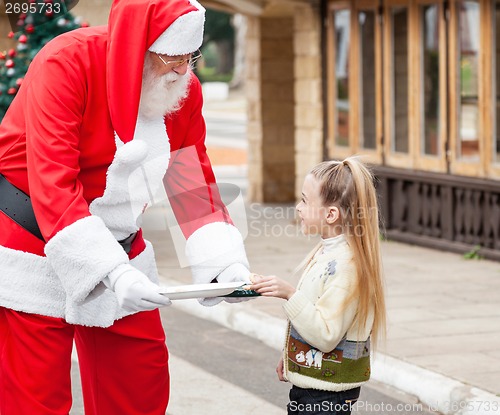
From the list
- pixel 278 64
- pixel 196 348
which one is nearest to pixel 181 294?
pixel 196 348

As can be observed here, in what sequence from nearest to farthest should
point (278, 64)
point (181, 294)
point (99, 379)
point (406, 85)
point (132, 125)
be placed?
point (181, 294) < point (132, 125) < point (99, 379) < point (406, 85) < point (278, 64)

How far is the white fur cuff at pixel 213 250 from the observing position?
402cm

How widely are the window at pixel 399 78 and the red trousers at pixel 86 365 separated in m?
8.03

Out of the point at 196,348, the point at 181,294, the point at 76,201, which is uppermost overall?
the point at 76,201

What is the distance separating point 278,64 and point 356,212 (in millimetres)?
11252

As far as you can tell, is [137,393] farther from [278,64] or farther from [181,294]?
[278,64]

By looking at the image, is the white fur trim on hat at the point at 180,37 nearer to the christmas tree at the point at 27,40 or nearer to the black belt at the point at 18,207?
the black belt at the point at 18,207

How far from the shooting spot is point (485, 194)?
10469 millimetres

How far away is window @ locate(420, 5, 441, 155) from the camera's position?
11.1 meters

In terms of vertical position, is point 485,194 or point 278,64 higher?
point 278,64

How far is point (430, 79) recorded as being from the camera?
1131cm

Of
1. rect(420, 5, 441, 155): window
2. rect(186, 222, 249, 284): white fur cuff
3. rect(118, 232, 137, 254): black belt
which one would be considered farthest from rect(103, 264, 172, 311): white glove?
rect(420, 5, 441, 155): window

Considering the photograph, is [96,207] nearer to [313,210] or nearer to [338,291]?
[313,210]

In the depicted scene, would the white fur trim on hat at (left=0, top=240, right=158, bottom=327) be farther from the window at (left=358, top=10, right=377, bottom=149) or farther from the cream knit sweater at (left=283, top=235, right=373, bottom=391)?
the window at (left=358, top=10, right=377, bottom=149)
